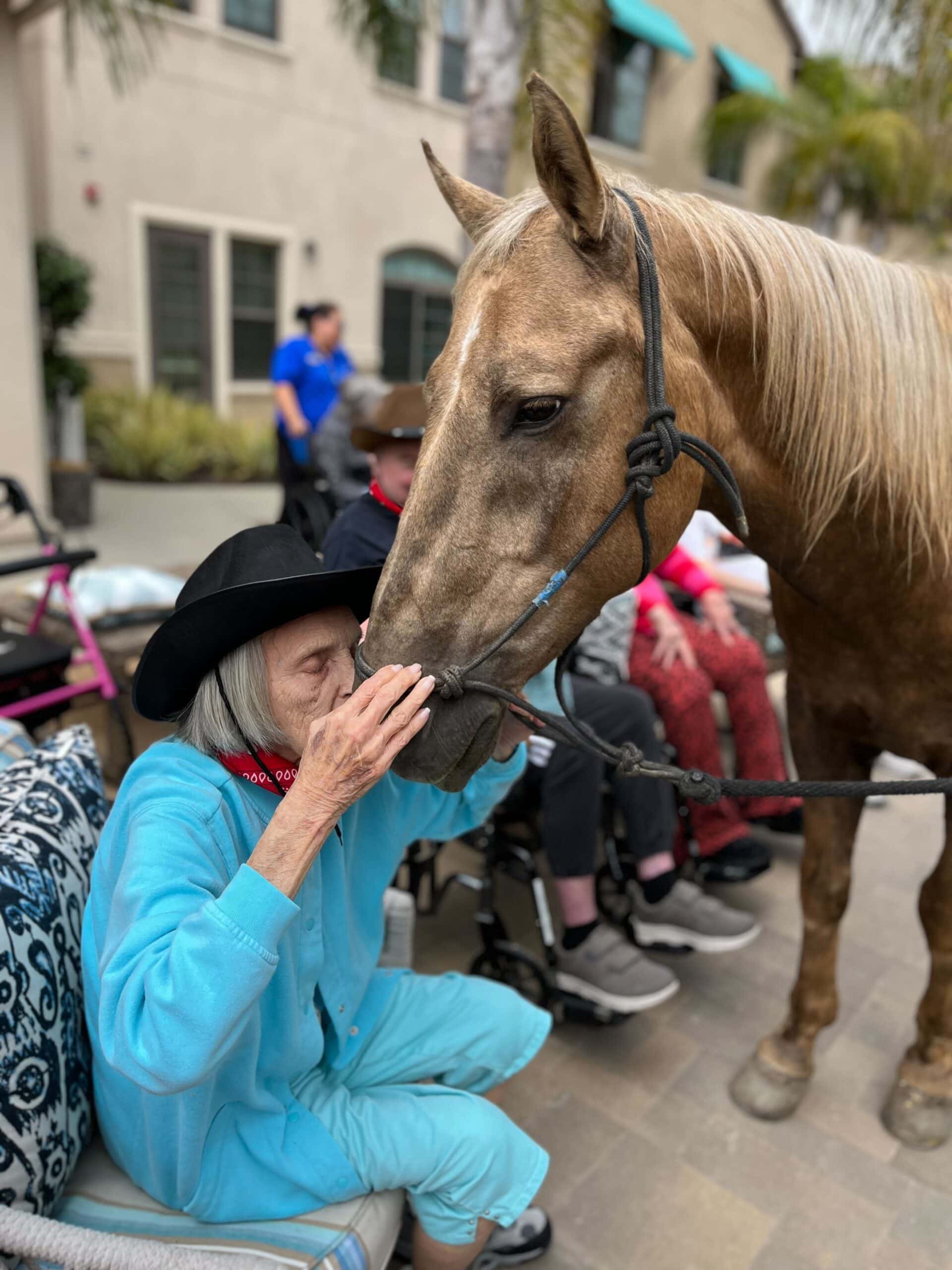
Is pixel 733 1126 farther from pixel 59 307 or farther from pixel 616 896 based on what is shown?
pixel 59 307

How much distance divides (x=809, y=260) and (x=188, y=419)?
9.84 meters

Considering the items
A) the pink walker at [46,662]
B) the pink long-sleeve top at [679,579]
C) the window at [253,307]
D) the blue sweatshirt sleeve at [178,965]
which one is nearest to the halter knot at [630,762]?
the blue sweatshirt sleeve at [178,965]

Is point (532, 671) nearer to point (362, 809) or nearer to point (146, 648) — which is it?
point (362, 809)

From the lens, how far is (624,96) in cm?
1457

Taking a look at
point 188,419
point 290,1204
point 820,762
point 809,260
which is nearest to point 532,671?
point 809,260

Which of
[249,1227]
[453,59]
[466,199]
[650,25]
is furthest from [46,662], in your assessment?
[650,25]

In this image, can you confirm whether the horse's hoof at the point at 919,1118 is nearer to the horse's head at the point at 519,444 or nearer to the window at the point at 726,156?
the horse's head at the point at 519,444

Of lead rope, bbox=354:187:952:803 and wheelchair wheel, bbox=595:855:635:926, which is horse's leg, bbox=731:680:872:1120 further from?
lead rope, bbox=354:187:952:803

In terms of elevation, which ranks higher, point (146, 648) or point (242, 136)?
point (242, 136)

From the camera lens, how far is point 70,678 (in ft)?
11.1

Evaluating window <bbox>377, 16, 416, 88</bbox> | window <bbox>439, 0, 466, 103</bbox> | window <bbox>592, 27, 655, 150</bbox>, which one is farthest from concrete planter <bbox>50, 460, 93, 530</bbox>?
window <bbox>592, 27, 655, 150</bbox>

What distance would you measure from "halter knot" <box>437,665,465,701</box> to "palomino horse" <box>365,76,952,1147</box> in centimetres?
2

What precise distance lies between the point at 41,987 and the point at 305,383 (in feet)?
16.9

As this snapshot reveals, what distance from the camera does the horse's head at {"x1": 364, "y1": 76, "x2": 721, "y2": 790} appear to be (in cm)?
123
